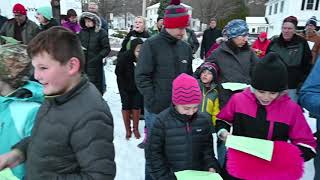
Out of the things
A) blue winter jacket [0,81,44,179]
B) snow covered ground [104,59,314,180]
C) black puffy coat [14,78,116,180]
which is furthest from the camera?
snow covered ground [104,59,314,180]

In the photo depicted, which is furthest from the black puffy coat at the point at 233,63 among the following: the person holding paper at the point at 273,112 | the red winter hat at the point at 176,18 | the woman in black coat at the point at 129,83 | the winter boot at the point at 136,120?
the winter boot at the point at 136,120

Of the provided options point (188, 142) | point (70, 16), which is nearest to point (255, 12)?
point (70, 16)

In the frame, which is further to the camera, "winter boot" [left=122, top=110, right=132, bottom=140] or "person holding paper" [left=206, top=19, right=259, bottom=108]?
"winter boot" [left=122, top=110, right=132, bottom=140]

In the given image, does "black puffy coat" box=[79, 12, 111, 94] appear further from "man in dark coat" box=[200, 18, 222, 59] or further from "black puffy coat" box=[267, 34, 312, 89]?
"man in dark coat" box=[200, 18, 222, 59]

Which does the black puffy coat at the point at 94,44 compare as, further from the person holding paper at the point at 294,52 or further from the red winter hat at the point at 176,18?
the person holding paper at the point at 294,52

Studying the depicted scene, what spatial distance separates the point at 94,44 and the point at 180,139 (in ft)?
11.4

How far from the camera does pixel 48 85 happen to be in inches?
60.6

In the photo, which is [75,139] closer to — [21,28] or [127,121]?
[127,121]

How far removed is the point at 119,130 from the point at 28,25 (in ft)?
8.04

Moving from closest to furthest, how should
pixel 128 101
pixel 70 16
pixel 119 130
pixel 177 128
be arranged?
pixel 177 128 < pixel 128 101 < pixel 119 130 < pixel 70 16

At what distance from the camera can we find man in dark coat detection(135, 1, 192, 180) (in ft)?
10.7

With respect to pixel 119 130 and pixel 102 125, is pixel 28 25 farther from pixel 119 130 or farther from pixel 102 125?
pixel 102 125

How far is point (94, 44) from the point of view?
552 cm

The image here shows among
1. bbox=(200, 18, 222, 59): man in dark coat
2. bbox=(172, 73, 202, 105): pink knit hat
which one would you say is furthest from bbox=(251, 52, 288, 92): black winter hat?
bbox=(200, 18, 222, 59): man in dark coat
